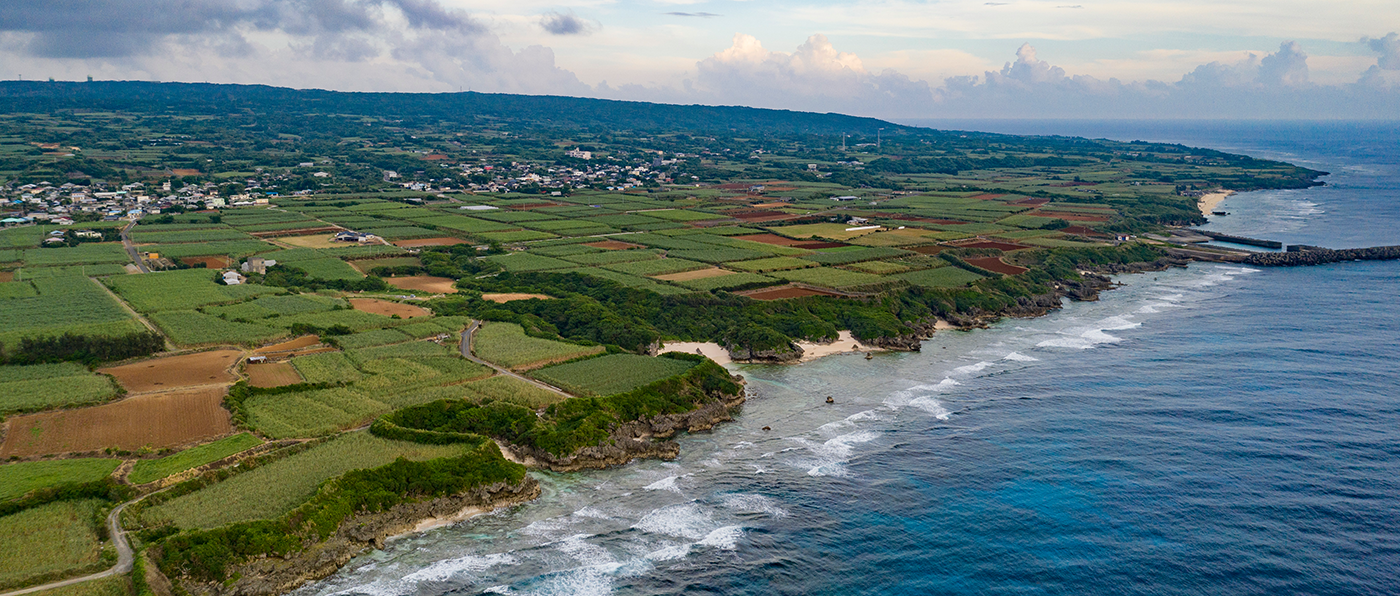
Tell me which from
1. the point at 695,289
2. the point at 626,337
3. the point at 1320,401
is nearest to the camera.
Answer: the point at 1320,401

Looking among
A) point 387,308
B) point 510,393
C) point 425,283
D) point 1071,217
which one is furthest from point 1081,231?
point 510,393

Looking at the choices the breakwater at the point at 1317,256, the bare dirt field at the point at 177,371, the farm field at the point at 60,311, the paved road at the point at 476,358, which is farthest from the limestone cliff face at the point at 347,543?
the breakwater at the point at 1317,256

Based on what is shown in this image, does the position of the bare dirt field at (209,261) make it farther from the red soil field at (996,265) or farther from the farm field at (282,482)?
the red soil field at (996,265)

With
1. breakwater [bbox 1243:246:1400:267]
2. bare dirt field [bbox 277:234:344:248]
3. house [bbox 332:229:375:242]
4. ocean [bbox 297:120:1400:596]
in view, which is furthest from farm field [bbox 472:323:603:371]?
breakwater [bbox 1243:246:1400:267]

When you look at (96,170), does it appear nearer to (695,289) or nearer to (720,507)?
(695,289)

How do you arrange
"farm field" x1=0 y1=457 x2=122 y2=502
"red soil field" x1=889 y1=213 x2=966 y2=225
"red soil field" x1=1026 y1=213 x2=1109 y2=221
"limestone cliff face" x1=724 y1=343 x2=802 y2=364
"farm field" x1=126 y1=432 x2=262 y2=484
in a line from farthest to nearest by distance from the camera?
"red soil field" x1=1026 y1=213 x2=1109 y2=221
"red soil field" x1=889 y1=213 x2=966 y2=225
"limestone cliff face" x1=724 y1=343 x2=802 y2=364
"farm field" x1=126 y1=432 x2=262 y2=484
"farm field" x1=0 y1=457 x2=122 y2=502

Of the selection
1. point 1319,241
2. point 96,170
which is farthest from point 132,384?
point 96,170

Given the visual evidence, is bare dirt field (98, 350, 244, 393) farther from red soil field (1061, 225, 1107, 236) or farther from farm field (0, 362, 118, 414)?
red soil field (1061, 225, 1107, 236)
